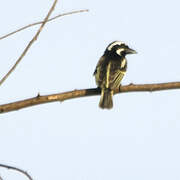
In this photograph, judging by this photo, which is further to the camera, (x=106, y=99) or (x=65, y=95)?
(x=106, y=99)

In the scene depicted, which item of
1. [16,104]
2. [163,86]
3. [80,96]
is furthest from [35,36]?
[163,86]

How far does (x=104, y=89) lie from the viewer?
23.5 feet

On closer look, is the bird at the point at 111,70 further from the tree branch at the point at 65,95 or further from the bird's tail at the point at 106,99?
the tree branch at the point at 65,95

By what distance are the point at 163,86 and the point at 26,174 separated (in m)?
1.94

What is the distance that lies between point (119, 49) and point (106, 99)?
192 centimetres

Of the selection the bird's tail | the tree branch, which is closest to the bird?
the bird's tail

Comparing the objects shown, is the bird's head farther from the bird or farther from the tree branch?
the tree branch

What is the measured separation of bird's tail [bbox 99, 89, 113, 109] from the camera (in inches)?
281

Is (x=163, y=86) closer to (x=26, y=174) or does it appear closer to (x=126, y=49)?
(x=26, y=174)

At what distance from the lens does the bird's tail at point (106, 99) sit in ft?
23.4

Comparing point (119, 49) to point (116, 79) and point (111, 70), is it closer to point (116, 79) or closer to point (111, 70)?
point (111, 70)

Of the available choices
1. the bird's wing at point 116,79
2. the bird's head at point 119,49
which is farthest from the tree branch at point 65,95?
the bird's head at point 119,49

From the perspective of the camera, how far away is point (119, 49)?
887 cm

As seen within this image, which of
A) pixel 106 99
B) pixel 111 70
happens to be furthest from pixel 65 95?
pixel 111 70
